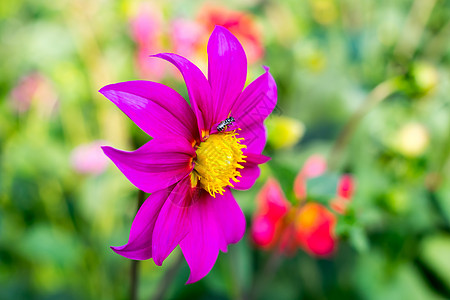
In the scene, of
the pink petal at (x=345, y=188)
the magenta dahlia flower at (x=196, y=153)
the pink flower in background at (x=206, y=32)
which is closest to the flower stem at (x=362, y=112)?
the pink petal at (x=345, y=188)

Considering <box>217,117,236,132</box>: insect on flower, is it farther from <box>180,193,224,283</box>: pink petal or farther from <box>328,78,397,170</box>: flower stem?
<box>328,78,397,170</box>: flower stem

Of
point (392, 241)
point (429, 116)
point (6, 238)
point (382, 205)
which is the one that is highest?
point (6, 238)

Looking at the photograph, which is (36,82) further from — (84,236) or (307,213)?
(307,213)

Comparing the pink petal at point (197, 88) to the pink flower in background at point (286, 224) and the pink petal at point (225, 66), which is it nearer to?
the pink petal at point (225, 66)

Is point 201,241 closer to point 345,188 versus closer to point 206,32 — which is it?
point 345,188

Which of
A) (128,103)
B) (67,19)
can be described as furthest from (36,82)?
(128,103)

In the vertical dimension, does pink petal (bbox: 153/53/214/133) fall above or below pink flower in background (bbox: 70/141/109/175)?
Answer: above

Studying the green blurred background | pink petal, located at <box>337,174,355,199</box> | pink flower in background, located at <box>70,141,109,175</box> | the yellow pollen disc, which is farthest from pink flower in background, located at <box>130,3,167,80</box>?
the yellow pollen disc
